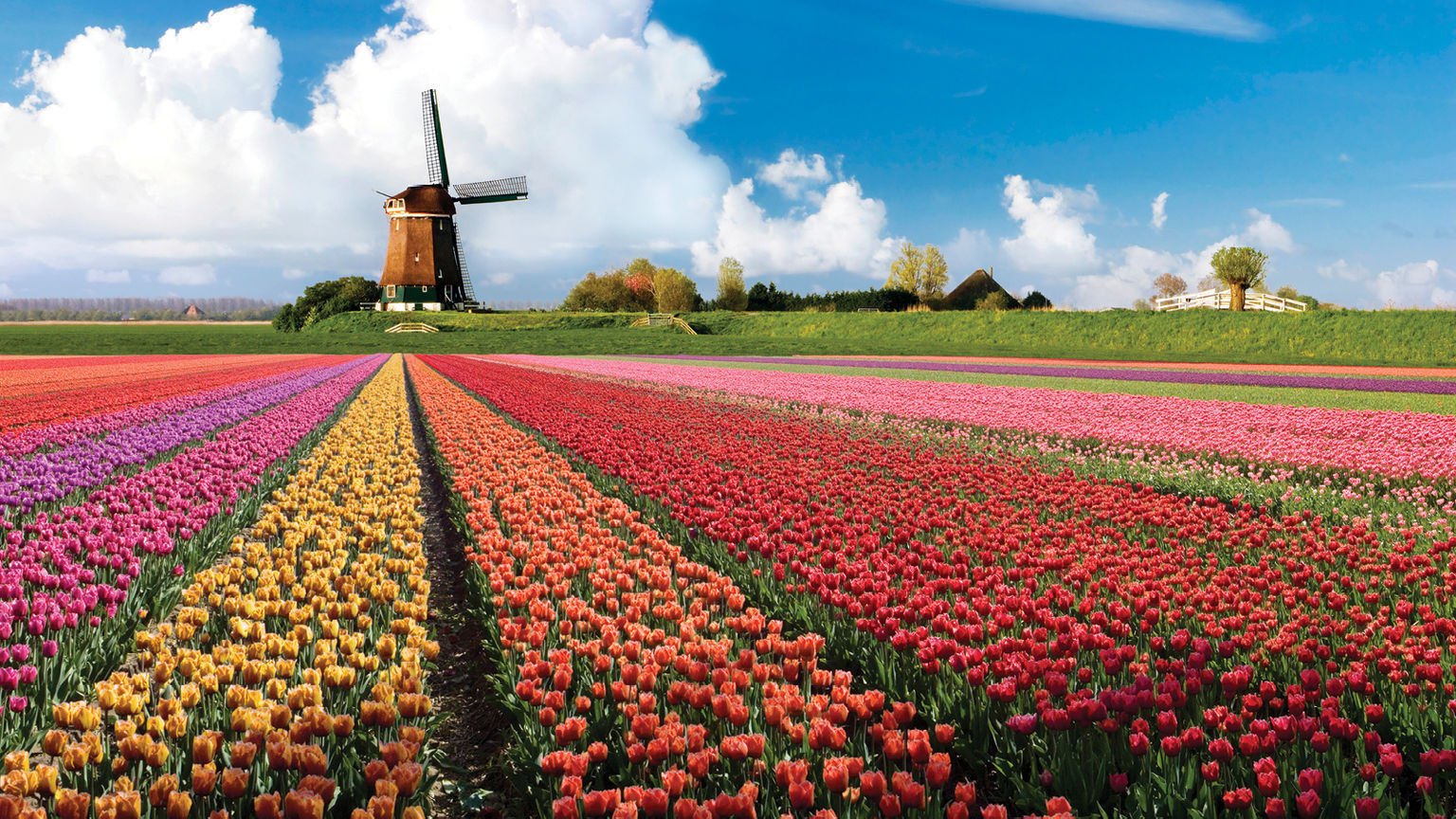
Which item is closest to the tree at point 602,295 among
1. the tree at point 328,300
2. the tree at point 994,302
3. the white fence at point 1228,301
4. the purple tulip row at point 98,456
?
the tree at point 328,300

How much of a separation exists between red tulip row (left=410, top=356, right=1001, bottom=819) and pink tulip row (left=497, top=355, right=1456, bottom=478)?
8.69 meters

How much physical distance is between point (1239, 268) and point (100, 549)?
63011 mm

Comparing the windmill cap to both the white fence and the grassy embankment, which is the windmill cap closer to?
the grassy embankment

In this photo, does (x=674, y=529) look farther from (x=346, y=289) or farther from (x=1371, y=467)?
(x=346, y=289)

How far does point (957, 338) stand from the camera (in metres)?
56.2

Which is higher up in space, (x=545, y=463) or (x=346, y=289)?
(x=346, y=289)

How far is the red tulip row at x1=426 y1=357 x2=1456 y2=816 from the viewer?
307cm

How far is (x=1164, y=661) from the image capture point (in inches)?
149

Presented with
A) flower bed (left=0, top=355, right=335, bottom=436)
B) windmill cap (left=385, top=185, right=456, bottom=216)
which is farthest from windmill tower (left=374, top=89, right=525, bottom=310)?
flower bed (left=0, top=355, right=335, bottom=436)

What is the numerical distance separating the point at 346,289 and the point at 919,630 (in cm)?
8554

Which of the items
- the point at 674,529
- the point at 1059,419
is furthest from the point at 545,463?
the point at 1059,419

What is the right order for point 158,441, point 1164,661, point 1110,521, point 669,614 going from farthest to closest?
point 158,441 → point 1110,521 → point 669,614 → point 1164,661

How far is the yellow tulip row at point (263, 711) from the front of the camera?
111 inches

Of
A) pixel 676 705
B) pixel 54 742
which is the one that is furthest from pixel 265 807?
pixel 676 705
